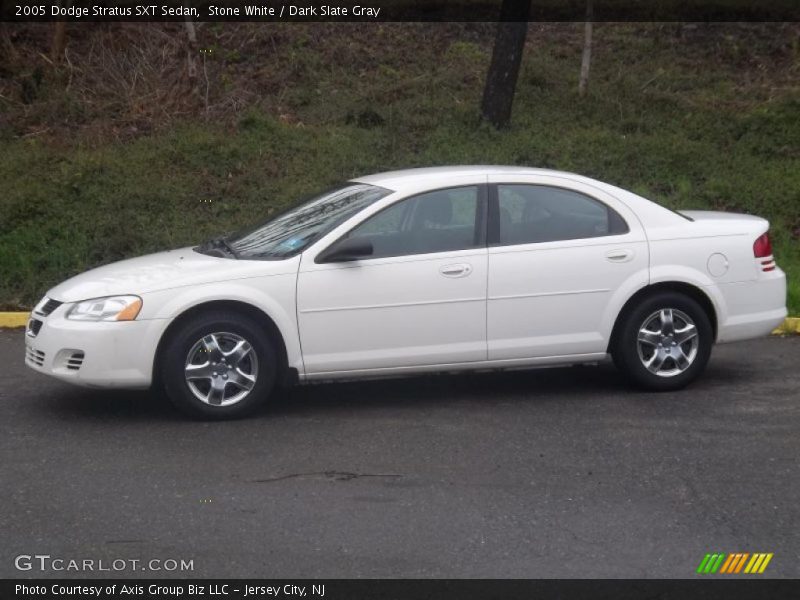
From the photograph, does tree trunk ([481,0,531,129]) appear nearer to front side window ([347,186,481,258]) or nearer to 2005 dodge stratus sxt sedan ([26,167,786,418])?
2005 dodge stratus sxt sedan ([26,167,786,418])

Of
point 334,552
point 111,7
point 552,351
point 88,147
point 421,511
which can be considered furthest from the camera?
point 111,7

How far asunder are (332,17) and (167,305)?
1195cm

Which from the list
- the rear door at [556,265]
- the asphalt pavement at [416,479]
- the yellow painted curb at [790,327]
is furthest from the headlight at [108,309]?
the yellow painted curb at [790,327]

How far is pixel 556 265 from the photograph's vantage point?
760 centimetres

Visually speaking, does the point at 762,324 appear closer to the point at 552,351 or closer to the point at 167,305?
the point at 552,351

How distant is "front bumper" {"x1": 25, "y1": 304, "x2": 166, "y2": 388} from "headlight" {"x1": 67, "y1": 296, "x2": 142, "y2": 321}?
0.04 metres

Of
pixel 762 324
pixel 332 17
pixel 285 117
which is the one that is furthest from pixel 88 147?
pixel 762 324

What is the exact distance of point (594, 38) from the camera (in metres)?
17.9

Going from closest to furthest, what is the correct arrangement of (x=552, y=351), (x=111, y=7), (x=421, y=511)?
(x=421, y=511) < (x=552, y=351) < (x=111, y=7)

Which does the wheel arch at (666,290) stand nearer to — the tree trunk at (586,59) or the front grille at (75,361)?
the front grille at (75,361)

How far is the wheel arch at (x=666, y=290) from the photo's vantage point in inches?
307

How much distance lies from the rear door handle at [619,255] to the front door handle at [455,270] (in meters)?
1.00

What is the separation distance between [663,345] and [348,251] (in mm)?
2272
